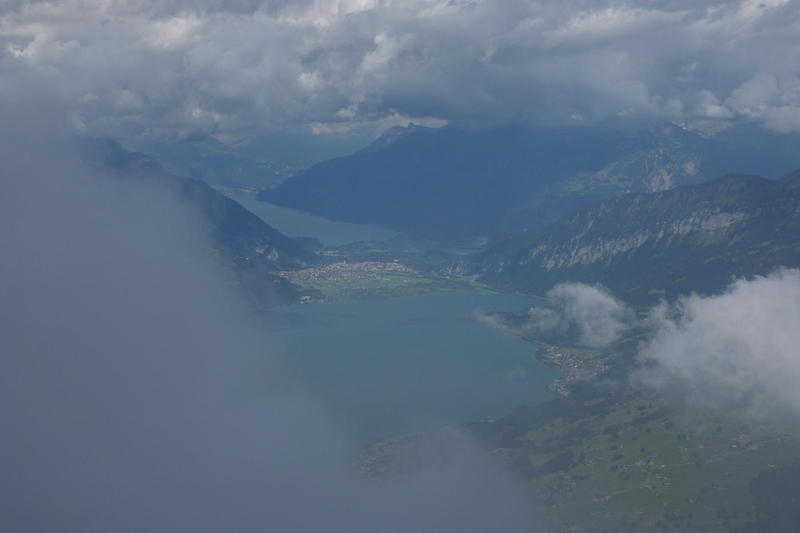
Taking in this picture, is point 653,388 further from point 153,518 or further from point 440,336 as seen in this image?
point 153,518

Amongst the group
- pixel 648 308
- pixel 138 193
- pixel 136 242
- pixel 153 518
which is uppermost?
pixel 138 193

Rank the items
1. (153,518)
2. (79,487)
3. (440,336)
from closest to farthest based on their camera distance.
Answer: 1. (79,487)
2. (153,518)
3. (440,336)

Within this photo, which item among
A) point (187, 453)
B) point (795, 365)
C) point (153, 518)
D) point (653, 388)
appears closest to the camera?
point (153, 518)

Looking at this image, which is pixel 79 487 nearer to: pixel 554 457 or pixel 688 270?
pixel 554 457

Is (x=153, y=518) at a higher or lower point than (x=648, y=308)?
higher

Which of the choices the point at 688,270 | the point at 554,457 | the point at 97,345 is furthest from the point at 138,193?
the point at 688,270

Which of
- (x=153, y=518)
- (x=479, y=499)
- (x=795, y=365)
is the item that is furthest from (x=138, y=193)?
(x=795, y=365)

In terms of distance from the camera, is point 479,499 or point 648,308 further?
point 648,308
